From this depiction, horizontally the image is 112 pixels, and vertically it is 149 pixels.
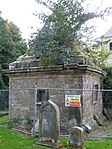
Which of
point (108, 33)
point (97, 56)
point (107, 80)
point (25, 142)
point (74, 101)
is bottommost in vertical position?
point (25, 142)

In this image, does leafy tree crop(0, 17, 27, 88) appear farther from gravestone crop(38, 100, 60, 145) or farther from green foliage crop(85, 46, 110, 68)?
gravestone crop(38, 100, 60, 145)

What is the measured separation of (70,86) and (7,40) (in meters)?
14.4

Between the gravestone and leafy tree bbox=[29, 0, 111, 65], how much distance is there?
12.2 ft

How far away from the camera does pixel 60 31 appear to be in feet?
39.8

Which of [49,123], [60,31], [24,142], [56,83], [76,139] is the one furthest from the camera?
[60,31]

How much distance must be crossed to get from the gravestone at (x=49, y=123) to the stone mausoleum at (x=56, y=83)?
248cm

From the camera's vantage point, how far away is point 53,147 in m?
7.92

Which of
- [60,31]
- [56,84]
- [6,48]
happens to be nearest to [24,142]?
[56,84]

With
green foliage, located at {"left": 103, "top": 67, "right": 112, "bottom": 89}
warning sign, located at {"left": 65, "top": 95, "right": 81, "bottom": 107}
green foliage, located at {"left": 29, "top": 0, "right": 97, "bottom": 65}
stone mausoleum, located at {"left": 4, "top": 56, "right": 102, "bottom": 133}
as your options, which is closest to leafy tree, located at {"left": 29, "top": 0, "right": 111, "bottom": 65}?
green foliage, located at {"left": 29, "top": 0, "right": 97, "bottom": 65}

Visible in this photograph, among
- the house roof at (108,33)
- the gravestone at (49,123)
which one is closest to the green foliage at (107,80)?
the gravestone at (49,123)

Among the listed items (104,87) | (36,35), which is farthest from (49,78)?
(104,87)

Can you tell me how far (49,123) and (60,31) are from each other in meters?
5.50

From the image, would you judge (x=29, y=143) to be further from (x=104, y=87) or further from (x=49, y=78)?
(x=104, y=87)

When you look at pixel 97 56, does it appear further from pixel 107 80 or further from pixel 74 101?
pixel 74 101
